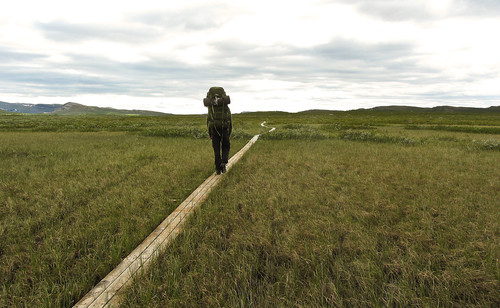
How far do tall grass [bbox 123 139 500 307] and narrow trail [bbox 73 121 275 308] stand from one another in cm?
14

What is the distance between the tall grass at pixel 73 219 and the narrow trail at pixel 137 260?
0.53 feet

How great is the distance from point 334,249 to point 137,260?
8.08 ft

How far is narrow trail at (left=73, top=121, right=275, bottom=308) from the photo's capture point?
2.18 m

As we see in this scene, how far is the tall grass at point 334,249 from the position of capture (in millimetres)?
2232

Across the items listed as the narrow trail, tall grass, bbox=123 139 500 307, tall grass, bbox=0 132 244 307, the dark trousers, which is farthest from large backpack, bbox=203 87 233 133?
the narrow trail

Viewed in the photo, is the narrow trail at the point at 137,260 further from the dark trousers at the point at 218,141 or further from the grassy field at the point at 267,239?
the dark trousers at the point at 218,141

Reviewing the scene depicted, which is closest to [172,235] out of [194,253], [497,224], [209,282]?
[194,253]

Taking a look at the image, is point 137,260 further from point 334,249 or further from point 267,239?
point 334,249

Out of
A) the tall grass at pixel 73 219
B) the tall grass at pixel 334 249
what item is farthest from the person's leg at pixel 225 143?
the tall grass at pixel 334 249

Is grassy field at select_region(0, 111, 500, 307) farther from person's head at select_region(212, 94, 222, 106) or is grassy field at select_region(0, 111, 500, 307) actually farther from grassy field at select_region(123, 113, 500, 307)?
person's head at select_region(212, 94, 222, 106)

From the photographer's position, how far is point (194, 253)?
2.96 meters

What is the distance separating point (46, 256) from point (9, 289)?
56 cm

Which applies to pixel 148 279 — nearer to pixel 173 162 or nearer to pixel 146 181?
pixel 146 181

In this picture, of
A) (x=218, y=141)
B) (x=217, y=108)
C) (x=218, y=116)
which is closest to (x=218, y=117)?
(x=218, y=116)
